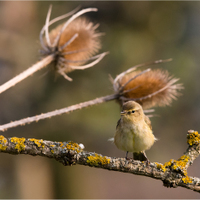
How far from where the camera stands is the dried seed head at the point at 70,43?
162 inches

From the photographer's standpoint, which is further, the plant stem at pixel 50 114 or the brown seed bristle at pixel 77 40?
the brown seed bristle at pixel 77 40

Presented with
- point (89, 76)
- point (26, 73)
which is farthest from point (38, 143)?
point (89, 76)

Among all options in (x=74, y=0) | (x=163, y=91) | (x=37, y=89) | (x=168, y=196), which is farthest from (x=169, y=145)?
(x=163, y=91)

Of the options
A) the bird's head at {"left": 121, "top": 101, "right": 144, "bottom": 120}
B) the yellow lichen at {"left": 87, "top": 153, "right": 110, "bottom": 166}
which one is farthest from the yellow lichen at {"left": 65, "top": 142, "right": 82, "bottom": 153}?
the bird's head at {"left": 121, "top": 101, "right": 144, "bottom": 120}

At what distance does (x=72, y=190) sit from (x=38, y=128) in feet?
8.53

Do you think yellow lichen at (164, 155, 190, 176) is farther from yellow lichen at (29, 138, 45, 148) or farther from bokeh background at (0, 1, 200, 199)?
bokeh background at (0, 1, 200, 199)

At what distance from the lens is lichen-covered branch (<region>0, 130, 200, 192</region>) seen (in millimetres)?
2453

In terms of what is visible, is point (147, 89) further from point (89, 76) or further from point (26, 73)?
point (89, 76)

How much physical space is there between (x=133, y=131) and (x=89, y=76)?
17.1 ft

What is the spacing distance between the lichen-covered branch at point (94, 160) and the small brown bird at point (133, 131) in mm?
866

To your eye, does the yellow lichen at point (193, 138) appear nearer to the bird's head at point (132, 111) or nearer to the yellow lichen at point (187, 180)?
the yellow lichen at point (187, 180)

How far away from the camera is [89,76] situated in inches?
355

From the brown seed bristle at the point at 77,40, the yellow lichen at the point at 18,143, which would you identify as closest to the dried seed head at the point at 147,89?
the brown seed bristle at the point at 77,40

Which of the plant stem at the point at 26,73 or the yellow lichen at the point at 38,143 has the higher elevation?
the plant stem at the point at 26,73
